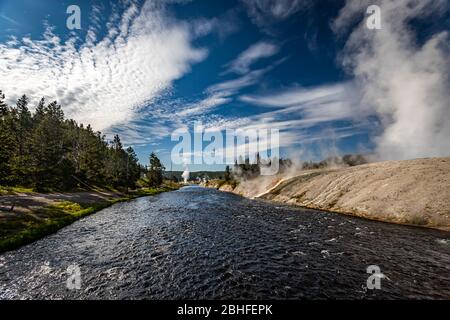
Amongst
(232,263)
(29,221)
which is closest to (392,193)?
(232,263)

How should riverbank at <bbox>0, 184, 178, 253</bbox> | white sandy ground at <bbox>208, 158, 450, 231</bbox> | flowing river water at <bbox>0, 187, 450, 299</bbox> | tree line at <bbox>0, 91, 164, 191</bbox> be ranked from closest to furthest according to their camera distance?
flowing river water at <bbox>0, 187, 450, 299</bbox> < riverbank at <bbox>0, 184, 178, 253</bbox> < white sandy ground at <bbox>208, 158, 450, 231</bbox> < tree line at <bbox>0, 91, 164, 191</bbox>

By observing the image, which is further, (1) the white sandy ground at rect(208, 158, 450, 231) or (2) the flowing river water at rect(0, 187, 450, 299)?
(1) the white sandy ground at rect(208, 158, 450, 231)

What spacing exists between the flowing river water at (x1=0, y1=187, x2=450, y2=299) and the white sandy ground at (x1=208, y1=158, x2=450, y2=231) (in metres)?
4.75

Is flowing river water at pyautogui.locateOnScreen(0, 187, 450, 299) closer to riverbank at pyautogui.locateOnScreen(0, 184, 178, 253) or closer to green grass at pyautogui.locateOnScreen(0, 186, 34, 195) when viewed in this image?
riverbank at pyautogui.locateOnScreen(0, 184, 178, 253)

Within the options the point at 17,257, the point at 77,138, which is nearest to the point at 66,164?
the point at 77,138

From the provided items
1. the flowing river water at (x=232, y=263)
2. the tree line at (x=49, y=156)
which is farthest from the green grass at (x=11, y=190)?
the flowing river water at (x=232, y=263)

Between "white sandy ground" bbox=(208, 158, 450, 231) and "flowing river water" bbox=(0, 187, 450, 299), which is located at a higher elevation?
"white sandy ground" bbox=(208, 158, 450, 231)

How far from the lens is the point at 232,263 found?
17812 millimetres

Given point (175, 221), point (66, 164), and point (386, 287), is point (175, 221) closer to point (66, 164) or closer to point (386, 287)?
point (386, 287)

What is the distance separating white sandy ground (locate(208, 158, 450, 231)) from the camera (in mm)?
31516

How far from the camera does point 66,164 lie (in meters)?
69.4

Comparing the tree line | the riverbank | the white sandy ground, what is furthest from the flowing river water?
the tree line

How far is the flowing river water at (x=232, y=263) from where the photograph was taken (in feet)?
43.7
